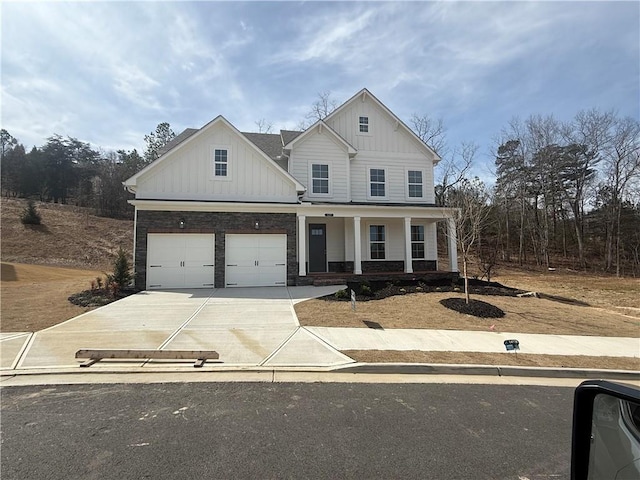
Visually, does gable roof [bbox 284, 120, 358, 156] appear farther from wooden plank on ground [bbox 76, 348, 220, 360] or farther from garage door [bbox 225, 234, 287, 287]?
wooden plank on ground [bbox 76, 348, 220, 360]

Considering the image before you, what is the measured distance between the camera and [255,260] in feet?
47.5

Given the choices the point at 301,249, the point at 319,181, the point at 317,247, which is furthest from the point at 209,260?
the point at 319,181

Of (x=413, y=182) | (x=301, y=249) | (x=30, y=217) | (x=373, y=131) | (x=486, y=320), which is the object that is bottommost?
(x=486, y=320)

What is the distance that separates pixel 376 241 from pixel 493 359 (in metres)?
11.8

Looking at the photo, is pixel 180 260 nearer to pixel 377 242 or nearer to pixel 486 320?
pixel 377 242

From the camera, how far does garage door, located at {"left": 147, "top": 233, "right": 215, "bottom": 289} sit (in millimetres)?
13594

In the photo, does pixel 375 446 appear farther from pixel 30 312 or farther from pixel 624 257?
A: pixel 624 257

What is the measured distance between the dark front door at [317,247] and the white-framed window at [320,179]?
1.78 meters

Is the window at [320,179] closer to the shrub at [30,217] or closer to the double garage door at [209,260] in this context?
the double garage door at [209,260]

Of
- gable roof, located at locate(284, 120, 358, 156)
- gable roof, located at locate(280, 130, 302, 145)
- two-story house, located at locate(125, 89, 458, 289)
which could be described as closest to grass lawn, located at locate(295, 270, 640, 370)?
two-story house, located at locate(125, 89, 458, 289)

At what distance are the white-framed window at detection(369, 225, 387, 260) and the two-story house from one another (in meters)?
0.06

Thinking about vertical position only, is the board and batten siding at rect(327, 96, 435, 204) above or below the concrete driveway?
above

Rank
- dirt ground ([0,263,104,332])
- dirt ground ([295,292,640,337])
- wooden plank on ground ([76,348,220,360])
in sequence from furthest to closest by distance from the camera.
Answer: dirt ground ([295,292,640,337])
dirt ground ([0,263,104,332])
wooden plank on ground ([76,348,220,360])

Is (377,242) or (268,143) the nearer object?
(377,242)
